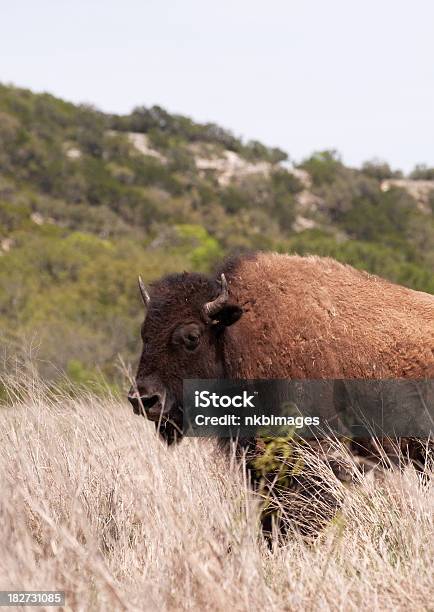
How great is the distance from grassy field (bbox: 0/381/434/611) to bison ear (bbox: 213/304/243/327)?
88 centimetres

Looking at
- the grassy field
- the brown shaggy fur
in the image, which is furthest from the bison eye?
the grassy field

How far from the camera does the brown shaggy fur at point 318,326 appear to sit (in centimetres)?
514

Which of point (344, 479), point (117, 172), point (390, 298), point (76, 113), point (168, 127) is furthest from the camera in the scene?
point (168, 127)

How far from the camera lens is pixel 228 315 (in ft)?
16.7

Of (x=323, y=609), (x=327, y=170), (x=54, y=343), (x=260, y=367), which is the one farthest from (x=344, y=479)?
(x=327, y=170)

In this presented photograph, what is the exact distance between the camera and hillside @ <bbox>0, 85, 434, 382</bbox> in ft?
88.7

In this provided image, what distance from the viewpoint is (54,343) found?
910 inches

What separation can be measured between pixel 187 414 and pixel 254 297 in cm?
93

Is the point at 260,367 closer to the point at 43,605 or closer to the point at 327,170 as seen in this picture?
the point at 43,605

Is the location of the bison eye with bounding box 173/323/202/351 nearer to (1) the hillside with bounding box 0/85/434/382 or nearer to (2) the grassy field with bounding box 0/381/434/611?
(2) the grassy field with bounding box 0/381/434/611

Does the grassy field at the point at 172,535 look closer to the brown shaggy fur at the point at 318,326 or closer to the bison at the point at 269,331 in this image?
the bison at the point at 269,331

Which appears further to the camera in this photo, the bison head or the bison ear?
the bison ear

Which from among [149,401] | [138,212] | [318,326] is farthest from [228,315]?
[138,212]

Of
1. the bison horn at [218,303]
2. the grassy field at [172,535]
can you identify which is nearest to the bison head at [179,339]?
the bison horn at [218,303]
